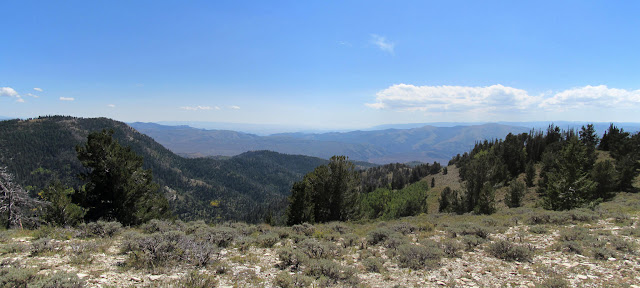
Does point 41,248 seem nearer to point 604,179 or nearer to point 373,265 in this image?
point 373,265

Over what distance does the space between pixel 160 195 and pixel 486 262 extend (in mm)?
34853

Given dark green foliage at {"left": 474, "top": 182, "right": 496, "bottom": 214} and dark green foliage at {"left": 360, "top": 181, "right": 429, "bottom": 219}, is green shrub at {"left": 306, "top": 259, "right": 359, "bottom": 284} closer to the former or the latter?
dark green foliage at {"left": 474, "top": 182, "right": 496, "bottom": 214}

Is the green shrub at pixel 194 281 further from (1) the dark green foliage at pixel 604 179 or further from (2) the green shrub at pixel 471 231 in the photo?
(1) the dark green foliage at pixel 604 179

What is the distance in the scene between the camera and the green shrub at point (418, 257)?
8938mm

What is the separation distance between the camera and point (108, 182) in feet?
68.4

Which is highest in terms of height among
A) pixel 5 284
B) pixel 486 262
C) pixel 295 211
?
pixel 5 284

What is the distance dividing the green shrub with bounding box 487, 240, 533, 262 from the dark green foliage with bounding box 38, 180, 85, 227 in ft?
84.8

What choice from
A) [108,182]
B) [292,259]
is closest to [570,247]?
[292,259]

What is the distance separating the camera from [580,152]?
95.6ft

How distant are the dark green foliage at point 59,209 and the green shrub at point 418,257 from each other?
22189 mm

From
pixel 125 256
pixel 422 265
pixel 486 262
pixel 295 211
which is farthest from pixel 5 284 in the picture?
pixel 295 211

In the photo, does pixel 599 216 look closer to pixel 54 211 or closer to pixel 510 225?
pixel 510 225

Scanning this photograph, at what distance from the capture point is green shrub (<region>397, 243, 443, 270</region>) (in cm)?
894

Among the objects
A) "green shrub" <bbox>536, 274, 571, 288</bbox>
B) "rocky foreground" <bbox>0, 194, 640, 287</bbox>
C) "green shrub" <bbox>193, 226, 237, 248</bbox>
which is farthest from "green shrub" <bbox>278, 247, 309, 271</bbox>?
"green shrub" <bbox>536, 274, 571, 288</bbox>
